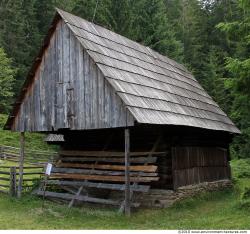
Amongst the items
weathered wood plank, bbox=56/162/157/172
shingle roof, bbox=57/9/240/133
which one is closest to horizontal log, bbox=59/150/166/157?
weathered wood plank, bbox=56/162/157/172

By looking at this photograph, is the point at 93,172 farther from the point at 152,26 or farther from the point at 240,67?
the point at 152,26

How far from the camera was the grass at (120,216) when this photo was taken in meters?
11.7

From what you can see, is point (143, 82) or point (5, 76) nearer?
point (143, 82)

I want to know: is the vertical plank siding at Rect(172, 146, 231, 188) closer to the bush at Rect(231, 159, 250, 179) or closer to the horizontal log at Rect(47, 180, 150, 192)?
the horizontal log at Rect(47, 180, 150, 192)

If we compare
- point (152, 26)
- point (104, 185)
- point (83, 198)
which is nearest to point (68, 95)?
point (104, 185)

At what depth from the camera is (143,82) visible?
15242 mm

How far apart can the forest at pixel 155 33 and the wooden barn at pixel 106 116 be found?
10311mm

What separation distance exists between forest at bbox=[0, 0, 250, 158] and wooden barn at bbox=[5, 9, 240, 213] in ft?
33.8

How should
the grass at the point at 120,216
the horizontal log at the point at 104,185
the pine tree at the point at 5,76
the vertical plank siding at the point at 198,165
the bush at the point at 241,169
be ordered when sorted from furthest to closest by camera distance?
the pine tree at the point at 5,76 → the bush at the point at 241,169 → the vertical plank siding at the point at 198,165 → the horizontal log at the point at 104,185 → the grass at the point at 120,216

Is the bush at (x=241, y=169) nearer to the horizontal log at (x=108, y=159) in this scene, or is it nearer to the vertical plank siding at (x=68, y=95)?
the horizontal log at (x=108, y=159)

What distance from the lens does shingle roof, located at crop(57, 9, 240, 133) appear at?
44.5 feet

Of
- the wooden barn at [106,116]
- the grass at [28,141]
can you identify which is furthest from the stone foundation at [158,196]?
the grass at [28,141]

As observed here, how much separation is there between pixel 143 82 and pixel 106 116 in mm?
2315

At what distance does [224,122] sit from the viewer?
20.3m
